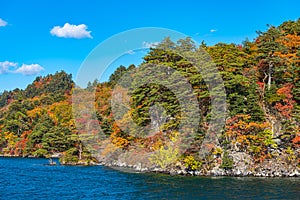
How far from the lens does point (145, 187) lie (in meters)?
24.3

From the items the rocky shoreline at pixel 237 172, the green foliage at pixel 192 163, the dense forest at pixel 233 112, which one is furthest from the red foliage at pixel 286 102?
the green foliage at pixel 192 163

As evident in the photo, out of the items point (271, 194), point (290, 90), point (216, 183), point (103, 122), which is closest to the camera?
point (271, 194)

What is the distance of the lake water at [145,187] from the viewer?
70.2ft

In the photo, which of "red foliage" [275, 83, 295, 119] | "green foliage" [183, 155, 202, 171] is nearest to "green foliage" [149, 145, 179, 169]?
"green foliage" [183, 155, 202, 171]

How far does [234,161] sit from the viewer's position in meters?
30.8

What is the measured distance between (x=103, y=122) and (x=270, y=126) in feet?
79.3

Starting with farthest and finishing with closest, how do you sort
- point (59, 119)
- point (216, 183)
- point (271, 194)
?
point (59, 119), point (216, 183), point (271, 194)

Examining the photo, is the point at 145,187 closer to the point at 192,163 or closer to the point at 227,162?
the point at 192,163

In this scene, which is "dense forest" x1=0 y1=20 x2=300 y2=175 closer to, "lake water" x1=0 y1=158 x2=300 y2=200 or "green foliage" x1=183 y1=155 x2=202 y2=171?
"green foliage" x1=183 y1=155 x2=202 y2=171

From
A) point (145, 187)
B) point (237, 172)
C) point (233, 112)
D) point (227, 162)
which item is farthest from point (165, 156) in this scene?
point (145, 187)

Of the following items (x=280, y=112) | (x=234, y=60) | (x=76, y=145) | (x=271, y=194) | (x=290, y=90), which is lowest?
(x=271, y=194)

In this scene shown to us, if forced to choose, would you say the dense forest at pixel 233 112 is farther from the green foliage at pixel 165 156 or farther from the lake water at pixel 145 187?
the lake water at pixel 145 187

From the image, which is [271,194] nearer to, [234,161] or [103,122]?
[234,161]

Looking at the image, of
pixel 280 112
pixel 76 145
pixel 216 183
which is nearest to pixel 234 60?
pixel 280 112
